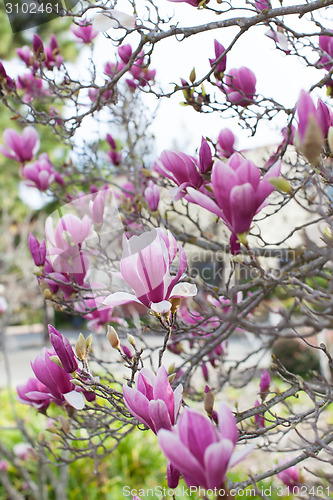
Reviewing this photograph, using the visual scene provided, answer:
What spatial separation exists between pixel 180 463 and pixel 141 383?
249 millimetres

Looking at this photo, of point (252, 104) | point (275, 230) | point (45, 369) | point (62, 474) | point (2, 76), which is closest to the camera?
point (45, 369)

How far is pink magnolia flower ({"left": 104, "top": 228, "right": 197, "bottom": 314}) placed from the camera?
967 millimetres

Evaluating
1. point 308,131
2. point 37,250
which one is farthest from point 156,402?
point 37,250

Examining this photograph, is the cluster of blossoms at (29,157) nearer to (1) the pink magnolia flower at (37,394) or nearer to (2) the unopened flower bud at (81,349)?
(1) the pink magnolia flower at (37,394)

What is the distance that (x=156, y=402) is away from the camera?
838 millimetres

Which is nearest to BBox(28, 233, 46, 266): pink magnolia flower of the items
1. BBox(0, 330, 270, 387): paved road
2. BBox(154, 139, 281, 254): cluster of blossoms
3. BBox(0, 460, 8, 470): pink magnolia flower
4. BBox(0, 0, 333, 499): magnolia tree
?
BBox(0, 0, 333, 499): magnolia tree

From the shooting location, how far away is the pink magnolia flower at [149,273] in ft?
3.17

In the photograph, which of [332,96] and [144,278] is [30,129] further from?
[144,278]

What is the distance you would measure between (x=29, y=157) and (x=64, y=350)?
5.32 ft

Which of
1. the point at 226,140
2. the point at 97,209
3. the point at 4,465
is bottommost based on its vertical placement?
Answer: the point at 4,465

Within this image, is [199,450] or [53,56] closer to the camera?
[199,450]

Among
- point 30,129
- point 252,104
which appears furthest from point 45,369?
point 30,129

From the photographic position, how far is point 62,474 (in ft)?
10.8

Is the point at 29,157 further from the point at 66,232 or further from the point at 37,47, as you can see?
the point at 66,232
